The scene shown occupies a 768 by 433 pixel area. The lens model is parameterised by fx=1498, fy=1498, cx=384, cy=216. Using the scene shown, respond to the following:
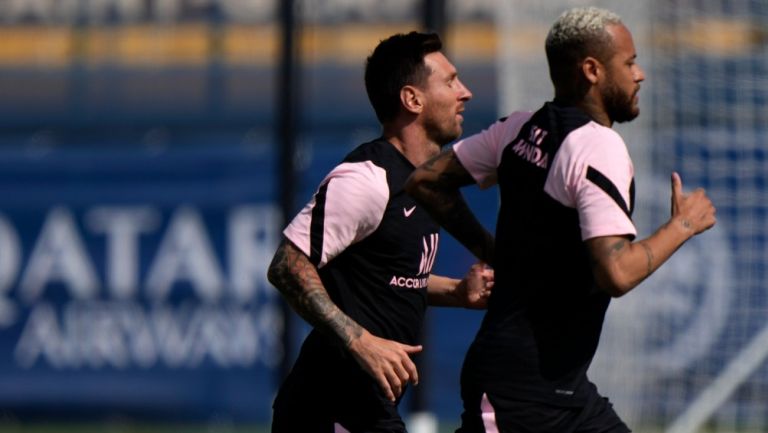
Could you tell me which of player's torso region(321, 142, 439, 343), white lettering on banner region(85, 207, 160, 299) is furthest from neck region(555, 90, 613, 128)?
white lettering on banner region(85, 207, 160, 299)

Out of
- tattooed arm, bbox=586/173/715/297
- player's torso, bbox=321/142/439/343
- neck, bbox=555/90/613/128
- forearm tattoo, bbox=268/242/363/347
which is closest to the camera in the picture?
tattooed arm, bbox=586/173/715/297

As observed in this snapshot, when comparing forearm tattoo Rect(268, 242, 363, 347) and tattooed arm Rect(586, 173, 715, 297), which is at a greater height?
tattooed arm Rect(586, 173, 715, 297)

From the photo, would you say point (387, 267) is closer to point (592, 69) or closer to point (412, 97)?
point (412, 97)

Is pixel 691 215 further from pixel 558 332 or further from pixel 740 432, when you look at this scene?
pixel 740 432

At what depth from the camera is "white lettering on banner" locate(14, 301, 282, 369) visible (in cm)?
1123

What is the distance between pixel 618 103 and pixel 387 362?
103cm

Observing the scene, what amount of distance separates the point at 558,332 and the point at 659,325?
5299 millimetres

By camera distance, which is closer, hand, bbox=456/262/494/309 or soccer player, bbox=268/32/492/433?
soccer player, bbox=268/32/492/433

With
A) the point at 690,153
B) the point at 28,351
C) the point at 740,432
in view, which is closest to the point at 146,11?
the point at 28,351

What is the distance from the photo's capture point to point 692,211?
13.8 feet

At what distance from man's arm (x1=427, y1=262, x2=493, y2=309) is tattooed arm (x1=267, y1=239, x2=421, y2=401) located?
590mm

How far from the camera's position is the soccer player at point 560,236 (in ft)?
13.7

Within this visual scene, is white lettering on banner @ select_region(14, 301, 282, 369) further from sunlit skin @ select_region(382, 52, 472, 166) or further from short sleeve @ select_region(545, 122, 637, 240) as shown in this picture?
short sleeve @ select_region(545, 122, 637, 240)

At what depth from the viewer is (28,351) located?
11430mm
